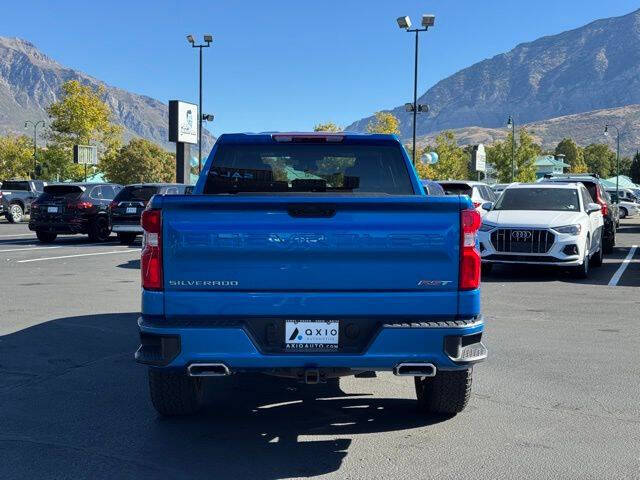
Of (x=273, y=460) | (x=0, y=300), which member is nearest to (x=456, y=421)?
(x=273, y=460)

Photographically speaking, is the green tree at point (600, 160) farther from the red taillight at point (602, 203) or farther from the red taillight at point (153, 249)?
the red taillight at point (153, 249)

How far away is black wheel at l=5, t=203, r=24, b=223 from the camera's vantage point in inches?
1411

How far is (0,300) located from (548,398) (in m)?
8.17

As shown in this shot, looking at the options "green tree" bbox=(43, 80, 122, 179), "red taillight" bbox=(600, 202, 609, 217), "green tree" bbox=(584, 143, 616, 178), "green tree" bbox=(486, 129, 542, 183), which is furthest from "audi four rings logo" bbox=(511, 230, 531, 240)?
"green tree" bbox=(584, 143, 616, 178)

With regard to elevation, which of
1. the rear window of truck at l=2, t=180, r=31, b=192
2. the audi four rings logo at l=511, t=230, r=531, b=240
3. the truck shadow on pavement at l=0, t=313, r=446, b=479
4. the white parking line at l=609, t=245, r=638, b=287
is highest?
the rear window of truck at l=2, t=180, r=31, b=192

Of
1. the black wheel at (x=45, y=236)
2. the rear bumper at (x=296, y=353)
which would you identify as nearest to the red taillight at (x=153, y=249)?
the rear bumper at (x=296, y=353)

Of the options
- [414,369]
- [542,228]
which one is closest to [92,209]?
[542,228]

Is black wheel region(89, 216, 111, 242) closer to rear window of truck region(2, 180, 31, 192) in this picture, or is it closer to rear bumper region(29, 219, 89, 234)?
rear bumper region(29, 219, 89, 234)

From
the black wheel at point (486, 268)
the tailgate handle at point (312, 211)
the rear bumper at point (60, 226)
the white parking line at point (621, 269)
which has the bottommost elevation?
the white parking line at point (621, 269)

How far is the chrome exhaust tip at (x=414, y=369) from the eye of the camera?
14.1 feet

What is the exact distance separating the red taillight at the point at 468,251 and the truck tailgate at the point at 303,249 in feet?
0.16

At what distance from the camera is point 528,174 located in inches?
4050

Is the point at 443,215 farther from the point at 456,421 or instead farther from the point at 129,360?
the point at 129,360

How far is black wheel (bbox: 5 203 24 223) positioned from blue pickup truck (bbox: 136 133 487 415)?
3438cm
